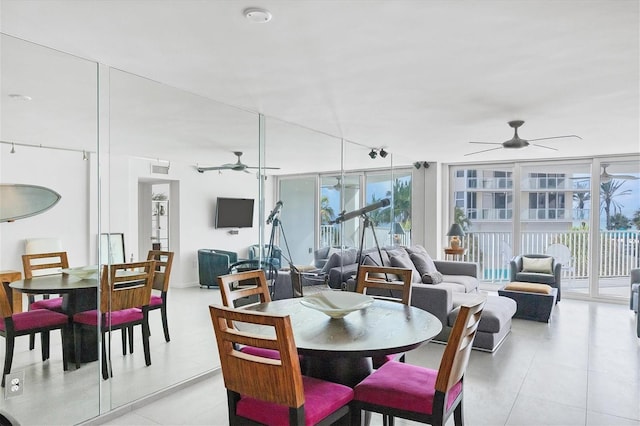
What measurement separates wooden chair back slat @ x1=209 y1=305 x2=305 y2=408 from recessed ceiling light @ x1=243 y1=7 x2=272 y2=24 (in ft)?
4.34

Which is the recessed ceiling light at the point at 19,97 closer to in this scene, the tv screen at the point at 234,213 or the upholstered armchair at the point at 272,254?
the tv screen at the point at 234,213

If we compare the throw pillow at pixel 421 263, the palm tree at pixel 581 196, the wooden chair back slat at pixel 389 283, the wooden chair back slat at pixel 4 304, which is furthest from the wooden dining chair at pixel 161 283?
the palm tree at pixel 581 196

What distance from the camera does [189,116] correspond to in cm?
363

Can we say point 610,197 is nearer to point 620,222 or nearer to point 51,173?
point 620,222

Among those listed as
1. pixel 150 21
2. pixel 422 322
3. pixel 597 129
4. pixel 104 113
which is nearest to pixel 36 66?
pixel 104 113

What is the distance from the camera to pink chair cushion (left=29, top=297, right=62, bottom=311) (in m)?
2.55

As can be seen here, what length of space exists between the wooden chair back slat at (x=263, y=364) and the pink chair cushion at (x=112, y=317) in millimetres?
1439

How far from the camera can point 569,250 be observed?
697cm

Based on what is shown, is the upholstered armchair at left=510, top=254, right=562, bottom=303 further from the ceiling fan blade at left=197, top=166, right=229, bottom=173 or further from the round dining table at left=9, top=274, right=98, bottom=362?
the round dining table at left=9, top=274, right=98, bottom=362

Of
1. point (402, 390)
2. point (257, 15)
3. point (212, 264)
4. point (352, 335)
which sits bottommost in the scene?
point (402, 390)

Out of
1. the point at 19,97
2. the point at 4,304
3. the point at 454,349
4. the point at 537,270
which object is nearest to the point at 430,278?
the point at 537,270

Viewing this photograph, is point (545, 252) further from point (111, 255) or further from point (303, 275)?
point (111, 255)

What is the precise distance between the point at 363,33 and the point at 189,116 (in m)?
1.99

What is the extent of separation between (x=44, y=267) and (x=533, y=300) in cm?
516
